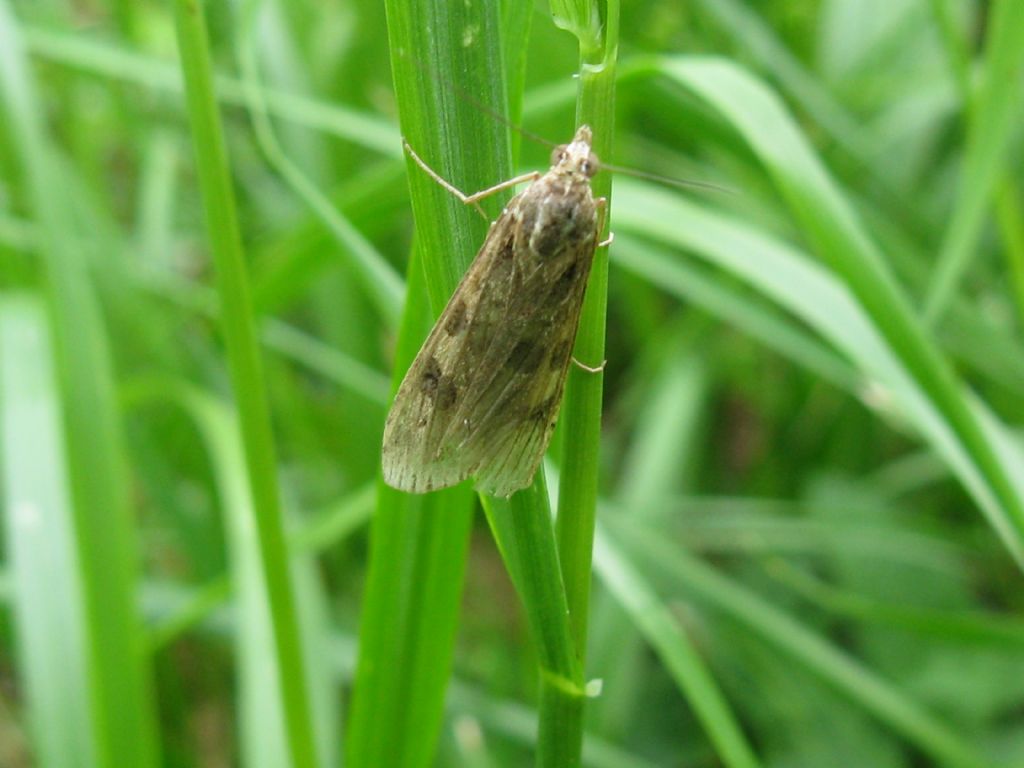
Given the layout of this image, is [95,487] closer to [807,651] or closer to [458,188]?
[458,188]

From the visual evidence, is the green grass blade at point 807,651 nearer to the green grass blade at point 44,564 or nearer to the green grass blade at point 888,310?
the green grass blade at point 888,310

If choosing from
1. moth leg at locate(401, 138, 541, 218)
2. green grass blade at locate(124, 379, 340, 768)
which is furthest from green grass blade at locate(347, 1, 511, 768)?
green grass blade at locate(124, 379, 340, 768)

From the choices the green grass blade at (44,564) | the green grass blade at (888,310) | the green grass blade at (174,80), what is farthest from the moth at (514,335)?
the green grass blade at (44,564)

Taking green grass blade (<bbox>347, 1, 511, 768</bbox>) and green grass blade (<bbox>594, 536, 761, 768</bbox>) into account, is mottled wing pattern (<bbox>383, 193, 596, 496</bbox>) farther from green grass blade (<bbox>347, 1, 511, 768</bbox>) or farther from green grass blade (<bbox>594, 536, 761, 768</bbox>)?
green grass blade (<bbox>594, 536, 761, 768</bbox>)

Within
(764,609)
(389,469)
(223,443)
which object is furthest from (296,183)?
(764,609)

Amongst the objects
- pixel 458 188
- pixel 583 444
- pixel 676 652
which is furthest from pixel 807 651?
pixel 458 188

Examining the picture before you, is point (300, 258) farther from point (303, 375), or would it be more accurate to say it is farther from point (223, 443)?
point (303, 375)
